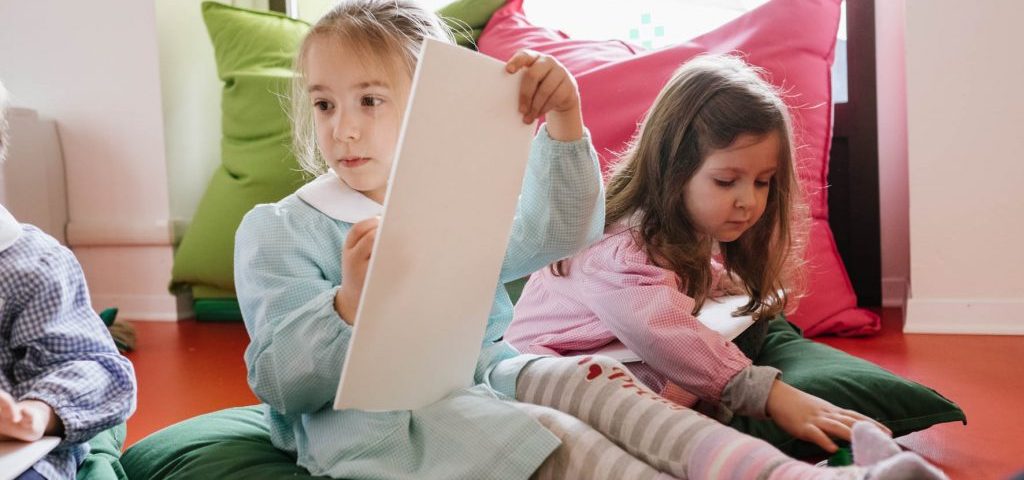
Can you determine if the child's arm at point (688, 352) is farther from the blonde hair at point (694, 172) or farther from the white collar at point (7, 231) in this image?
the white collar at point (7, 231)

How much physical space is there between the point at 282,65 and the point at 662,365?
1.68 meters

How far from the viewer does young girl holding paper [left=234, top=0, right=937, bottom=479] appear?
2.73 ft

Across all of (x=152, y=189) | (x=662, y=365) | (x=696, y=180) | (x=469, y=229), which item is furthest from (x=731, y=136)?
(x=152, y=189)

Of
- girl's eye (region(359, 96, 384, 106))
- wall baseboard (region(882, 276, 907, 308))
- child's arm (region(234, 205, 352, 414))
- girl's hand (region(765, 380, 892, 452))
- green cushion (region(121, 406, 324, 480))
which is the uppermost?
girl's eye (region(359, 96, 384, 106))

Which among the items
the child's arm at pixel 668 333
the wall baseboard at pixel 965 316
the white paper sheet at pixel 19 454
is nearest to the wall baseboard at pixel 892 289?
the wall baseboard at pixel 965 316

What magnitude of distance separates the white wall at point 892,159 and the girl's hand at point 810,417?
1434 mm

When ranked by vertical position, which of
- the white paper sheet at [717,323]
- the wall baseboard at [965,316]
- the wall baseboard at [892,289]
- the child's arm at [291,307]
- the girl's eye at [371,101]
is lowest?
the wall baseboard at [892,289]

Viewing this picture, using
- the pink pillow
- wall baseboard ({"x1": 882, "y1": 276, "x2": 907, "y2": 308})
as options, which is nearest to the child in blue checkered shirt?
the pink pillow

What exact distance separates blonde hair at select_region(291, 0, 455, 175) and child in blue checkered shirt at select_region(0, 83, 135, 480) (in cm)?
33

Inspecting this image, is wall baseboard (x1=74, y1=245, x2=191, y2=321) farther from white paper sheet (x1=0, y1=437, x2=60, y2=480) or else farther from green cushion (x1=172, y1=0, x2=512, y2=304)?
white paper sheet (x1=0, y1=437, x2=60, y2=480)

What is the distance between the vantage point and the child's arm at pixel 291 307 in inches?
33.8

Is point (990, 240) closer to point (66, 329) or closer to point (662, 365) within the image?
point (662, 365)

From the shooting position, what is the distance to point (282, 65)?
2.48 m

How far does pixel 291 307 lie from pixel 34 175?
187cm
